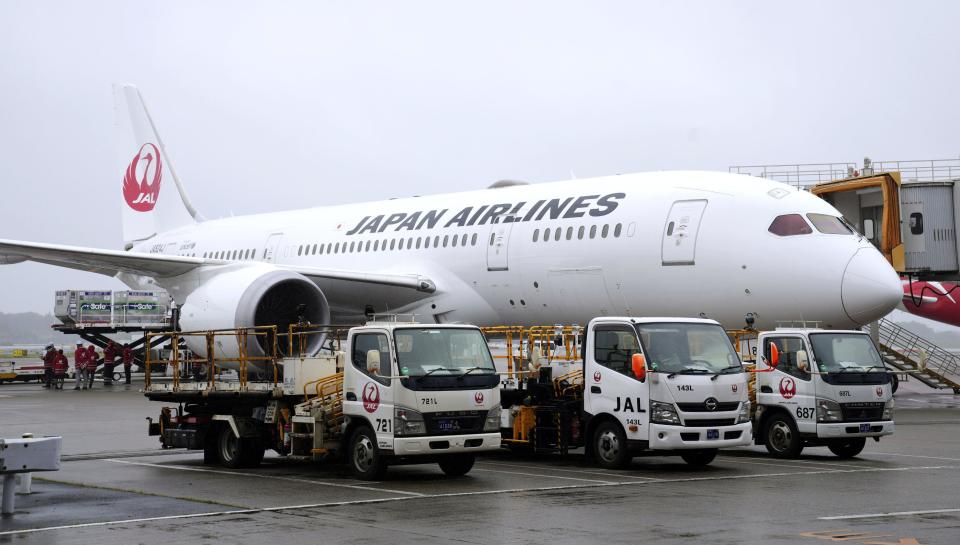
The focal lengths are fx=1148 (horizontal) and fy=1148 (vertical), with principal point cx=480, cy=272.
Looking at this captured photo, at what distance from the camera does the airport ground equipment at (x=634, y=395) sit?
43.6 ft

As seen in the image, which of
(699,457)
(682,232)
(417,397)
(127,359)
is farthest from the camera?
(127,359)

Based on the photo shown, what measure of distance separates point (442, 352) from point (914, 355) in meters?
25.3

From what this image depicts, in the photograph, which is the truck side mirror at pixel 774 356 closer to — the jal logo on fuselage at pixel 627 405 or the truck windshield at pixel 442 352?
the jal logo on fuselage at pixel 627 405

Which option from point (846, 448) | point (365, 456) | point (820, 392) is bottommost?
point (846, 448)

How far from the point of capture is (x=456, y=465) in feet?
43.9

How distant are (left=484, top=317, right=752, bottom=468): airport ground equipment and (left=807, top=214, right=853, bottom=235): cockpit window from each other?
16.6 feet

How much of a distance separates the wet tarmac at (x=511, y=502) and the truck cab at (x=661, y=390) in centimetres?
39

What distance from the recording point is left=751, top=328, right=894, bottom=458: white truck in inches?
589

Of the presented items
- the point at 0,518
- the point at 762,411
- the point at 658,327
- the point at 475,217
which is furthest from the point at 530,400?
the point at 475,217

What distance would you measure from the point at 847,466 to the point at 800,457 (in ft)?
4.53

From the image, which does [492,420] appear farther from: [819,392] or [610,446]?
[819,392]

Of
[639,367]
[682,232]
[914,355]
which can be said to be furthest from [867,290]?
[914,355]

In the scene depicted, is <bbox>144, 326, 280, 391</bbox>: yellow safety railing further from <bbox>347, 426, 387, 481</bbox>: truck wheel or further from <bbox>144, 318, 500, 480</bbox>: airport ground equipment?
<bbox>347, 426, 387, 481</bbox>: truck wheel

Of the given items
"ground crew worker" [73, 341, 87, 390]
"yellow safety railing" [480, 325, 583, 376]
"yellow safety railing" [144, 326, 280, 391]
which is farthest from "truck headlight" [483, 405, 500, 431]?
"ground crew worker" [73, 341, 87, 390]
